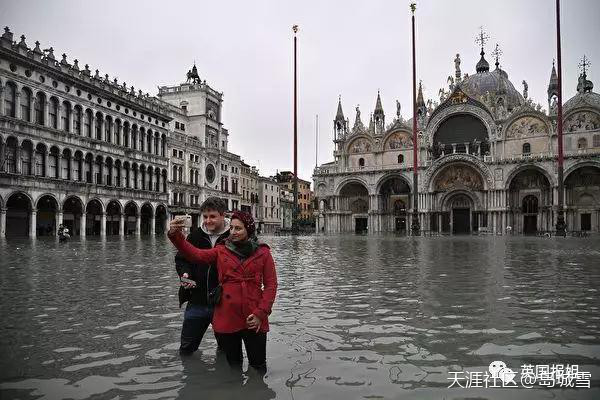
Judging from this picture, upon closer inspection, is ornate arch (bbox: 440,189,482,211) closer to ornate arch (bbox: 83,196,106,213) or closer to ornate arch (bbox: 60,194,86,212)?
ornate arch (bbox: 83,196,106,213)

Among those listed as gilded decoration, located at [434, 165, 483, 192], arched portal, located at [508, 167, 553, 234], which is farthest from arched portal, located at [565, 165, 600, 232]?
gilded decoration, located at [434, 165, 483, 192]

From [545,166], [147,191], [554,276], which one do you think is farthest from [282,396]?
[545,166]

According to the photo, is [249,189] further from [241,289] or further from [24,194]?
[241,289]

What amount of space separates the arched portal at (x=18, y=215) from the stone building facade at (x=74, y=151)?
8 cm

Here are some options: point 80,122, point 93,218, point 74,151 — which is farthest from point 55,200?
point 80,122

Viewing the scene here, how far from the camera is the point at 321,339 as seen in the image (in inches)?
240

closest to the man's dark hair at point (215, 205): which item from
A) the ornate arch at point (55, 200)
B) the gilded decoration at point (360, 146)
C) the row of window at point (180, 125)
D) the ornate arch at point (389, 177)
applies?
the ornate arch at point (55, 200)

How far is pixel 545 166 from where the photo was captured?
56.8 metres

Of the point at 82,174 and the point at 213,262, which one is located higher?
the point at 82,174

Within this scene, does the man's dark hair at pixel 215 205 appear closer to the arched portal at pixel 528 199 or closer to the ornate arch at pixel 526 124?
the arched portal at pixel 528 199

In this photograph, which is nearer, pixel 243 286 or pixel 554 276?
pixel 243 286

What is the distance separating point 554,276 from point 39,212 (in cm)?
4300

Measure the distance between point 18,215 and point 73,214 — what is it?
6625 mm

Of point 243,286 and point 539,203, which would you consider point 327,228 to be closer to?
point 539,203
